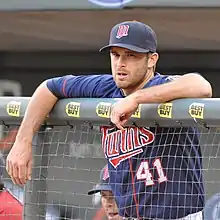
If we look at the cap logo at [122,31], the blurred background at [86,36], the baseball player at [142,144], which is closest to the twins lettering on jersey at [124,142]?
the baseball player at [142,144]

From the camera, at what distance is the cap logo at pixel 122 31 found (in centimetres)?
265

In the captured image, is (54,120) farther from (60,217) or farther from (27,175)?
(60,217)

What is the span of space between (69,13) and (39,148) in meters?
3.13

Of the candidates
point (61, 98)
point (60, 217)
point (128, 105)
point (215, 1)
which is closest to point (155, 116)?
point (128, 105)

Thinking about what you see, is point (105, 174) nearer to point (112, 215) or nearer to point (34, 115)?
point (112, 215)

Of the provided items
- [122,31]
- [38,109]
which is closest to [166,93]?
[122,31]

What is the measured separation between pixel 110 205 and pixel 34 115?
0.60m

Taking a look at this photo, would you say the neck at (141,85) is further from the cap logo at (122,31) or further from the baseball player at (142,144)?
the cap logo at (122,31)

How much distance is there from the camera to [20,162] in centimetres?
263

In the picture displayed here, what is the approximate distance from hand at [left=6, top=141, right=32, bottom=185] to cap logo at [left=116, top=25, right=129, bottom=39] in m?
0.54

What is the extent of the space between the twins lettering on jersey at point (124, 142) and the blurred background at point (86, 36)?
302 cm

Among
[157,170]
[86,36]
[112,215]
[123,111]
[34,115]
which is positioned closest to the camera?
[123,111]

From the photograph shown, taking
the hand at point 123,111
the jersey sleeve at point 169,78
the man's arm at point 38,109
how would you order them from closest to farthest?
1. the hand at point 123,111
2. the jersey sleeve at point 169,78
3. the man's arm at point 38,109

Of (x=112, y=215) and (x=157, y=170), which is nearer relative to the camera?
(x=157, y=170)
